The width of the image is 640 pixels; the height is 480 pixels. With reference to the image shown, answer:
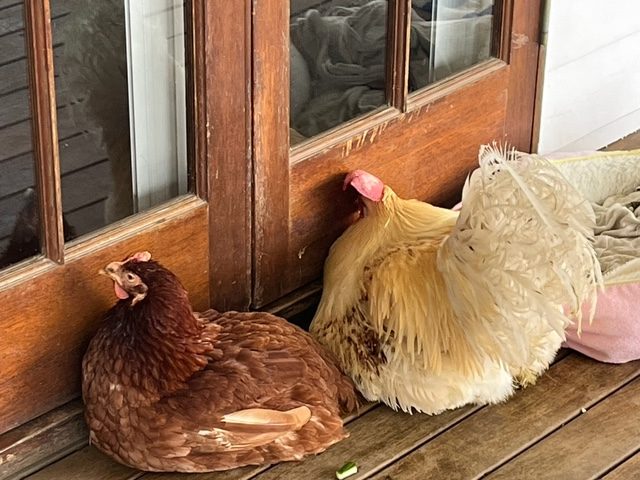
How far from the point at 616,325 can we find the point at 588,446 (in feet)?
0.90

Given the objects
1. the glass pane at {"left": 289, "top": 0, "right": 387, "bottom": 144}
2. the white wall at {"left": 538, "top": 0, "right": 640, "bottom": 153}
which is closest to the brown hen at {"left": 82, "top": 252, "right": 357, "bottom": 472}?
the glass pane at {"left": 289, "top": 0, "right": 387, "bottom": 144}

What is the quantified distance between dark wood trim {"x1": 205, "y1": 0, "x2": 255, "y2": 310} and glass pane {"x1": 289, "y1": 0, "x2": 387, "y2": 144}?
4.1 inches

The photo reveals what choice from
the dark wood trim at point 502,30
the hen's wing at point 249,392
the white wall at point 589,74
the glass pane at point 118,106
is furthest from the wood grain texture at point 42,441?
the white wall at point 589,74

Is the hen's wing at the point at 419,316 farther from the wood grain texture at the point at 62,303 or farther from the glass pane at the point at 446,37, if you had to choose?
the glass pane at the point at 446,37

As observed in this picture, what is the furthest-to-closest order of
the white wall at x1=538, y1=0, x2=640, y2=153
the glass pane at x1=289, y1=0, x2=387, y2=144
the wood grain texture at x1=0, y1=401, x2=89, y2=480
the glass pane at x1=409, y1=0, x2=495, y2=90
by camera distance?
the white wall at x1=538, y1=0, x2=640, y2=153 → the glass pane at x1=409, y1=0, x2=495, y2=90 → the glass pane at x1=289, y1=0, x2=387, y2=144 → the wood grain texture at x1=0, y1=401, x2=89, y2=480

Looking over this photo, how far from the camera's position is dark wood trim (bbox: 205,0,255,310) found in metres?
2.12

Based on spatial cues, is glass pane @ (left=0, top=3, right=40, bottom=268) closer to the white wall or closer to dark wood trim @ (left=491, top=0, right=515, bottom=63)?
dark wood trim @ (left=491, top=0, right=515, bottom=63)

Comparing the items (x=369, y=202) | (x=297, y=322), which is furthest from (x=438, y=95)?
(x=297, y=322)

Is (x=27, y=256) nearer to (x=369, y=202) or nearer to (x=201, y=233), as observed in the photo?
(x=201, y=233)

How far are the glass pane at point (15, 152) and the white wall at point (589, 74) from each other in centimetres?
128

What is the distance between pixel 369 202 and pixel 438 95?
36cm

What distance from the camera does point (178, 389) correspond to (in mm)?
2047

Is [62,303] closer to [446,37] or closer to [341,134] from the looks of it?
[341,134]

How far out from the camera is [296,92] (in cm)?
230
